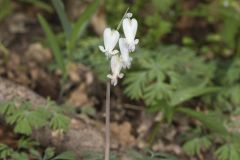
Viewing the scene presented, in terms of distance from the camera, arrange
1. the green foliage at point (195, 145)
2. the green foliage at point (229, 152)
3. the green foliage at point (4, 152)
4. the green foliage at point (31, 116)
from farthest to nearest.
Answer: the green foliage at point (195, 145)
the green foliage at point (229, 152)
the green foliage at point (31, 116)
the green foliage at point (4, 152)

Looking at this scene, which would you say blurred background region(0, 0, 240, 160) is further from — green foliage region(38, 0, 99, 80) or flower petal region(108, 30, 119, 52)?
flower petal region(108, 30, 119, 52)

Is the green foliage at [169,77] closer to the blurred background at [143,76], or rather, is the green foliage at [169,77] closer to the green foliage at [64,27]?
the blurred background at [143,76]

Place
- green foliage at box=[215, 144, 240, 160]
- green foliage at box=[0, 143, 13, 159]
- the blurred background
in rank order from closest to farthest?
green foliage at box=[0, 143, 13, 159] < green foliage at box=[215, 144, 240, 160] < the blurred background

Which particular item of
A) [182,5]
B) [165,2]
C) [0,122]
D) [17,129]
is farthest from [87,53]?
[182,5]

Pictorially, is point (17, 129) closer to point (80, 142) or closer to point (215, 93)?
point (80, 142)

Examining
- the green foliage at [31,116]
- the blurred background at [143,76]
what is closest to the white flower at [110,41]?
the blurred background at [143,76]

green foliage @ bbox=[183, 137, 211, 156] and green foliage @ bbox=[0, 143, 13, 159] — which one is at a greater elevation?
green foliage @ bbox=[183, 137, 211, 156]

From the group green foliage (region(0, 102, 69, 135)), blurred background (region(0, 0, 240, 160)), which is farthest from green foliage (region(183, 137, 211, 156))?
green foliage (region(0, 102, 69, 135))
